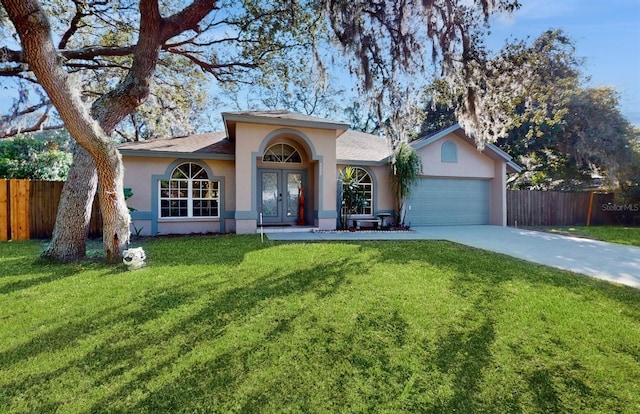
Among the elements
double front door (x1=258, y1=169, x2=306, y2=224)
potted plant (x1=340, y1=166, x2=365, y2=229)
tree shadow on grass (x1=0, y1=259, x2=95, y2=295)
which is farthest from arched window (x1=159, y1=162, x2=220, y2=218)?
potted plant (x1=340, y1=166, x2=365, y2=229)

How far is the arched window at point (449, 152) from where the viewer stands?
12977mm

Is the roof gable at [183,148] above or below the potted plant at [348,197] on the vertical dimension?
above

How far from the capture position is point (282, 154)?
11.9m

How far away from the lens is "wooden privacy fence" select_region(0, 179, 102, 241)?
909 cm

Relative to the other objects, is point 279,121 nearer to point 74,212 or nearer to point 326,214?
point 326,214

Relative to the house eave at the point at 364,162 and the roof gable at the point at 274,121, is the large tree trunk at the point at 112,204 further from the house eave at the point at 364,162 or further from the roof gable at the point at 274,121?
the house eave at the point at 364,162

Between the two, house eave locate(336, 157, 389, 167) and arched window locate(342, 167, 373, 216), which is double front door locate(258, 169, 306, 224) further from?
arched window locate(342, 167, 373, 216)

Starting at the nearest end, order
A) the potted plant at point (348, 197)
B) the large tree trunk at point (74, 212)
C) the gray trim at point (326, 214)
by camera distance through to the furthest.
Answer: the large tree trunk at point (74, 212), the gray trim at point (326, 214), the potted plant at point (348, 197)

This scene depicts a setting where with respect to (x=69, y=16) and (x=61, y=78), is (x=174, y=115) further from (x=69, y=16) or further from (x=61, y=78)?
(x=61, y=78)

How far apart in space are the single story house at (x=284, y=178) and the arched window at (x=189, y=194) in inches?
1.3

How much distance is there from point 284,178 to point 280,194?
65 cm

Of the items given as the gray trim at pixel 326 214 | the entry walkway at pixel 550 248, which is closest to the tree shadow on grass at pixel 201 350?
the entry walkway at pixel 550 248

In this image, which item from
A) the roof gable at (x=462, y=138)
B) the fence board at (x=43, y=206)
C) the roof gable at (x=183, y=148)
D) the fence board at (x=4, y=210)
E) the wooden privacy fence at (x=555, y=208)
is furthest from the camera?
the wooden privacy fence at (x=555, y=208)

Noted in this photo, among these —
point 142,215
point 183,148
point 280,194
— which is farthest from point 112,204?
point 280,194
